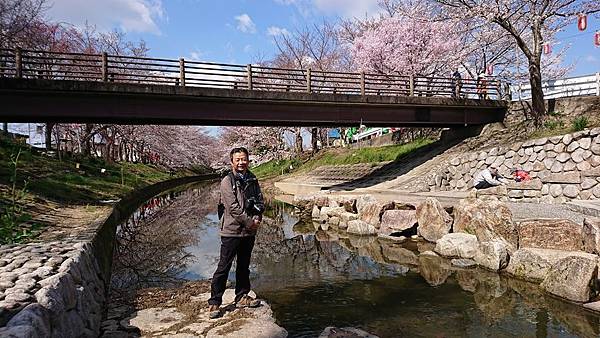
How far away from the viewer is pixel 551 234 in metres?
7.50

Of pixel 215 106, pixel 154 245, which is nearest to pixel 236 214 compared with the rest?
pixel 154 245

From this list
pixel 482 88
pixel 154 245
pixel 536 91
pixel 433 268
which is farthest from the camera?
pixel 482 88

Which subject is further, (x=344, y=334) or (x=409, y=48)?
(x=409, y=48)

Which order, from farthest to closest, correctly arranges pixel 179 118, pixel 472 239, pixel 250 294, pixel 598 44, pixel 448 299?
pixel 598 44 → pixel 179 118 → pixel 472 239 → pixel 448 299 → pixel 250 294

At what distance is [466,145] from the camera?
19672mm

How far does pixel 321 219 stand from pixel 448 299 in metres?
8.81

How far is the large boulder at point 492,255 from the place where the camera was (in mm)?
7371

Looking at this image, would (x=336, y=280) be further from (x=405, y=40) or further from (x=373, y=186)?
(x=405, y=40)

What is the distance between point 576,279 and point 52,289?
648 cm

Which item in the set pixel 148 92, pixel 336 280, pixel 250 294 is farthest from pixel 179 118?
pixel 250 294

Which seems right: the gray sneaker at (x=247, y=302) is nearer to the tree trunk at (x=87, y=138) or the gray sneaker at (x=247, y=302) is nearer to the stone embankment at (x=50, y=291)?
the stone embankment at (x=50, y=291)

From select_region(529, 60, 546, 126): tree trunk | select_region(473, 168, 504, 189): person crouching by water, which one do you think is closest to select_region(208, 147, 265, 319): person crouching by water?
select_region(473, 168, 504, 189): person crouching by water

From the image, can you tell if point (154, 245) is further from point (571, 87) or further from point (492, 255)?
point (571, 87)

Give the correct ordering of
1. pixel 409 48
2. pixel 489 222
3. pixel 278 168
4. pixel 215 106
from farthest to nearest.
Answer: pixel 278 168 → pixel 409 48 → pixel 215 106 → pixel 489 222
